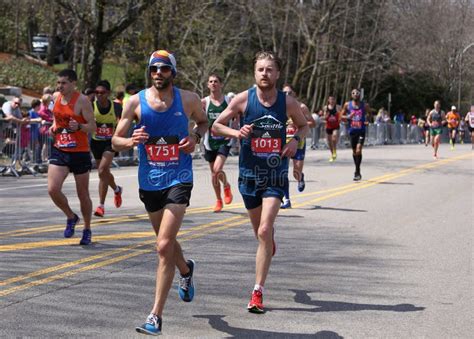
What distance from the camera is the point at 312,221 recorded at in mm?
13914

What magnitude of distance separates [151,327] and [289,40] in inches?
1991

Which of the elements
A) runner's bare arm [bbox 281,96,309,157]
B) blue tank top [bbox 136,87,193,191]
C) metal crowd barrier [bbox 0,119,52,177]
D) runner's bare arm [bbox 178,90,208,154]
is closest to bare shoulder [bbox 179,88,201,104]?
runner's bare arm [bbox 178,90,208,154]

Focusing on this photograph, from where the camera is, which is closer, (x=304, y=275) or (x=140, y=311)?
(x=140, y=311)

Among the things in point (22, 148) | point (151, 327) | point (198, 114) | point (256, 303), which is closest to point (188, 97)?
point (198, 114)

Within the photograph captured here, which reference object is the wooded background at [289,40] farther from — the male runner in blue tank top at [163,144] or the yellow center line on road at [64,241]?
the male runner in blue tank top at [163,144]

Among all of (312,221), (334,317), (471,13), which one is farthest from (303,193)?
(471,13)

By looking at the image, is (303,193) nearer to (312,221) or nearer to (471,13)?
(312,221)

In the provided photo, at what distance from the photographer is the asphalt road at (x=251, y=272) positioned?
23.8 ft

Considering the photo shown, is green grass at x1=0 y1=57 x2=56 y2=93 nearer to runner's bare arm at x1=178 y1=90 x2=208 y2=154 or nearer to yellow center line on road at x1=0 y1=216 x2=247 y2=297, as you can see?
yellow center line on road at x1=0 y1=216 x2=247 y2=297

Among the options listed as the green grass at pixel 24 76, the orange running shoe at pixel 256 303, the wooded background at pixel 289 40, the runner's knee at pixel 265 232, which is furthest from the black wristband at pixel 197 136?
the green grass at pixel 24 76

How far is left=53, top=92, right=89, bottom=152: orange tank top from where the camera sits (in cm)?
1098

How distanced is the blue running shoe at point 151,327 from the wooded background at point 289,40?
23192 millimetres

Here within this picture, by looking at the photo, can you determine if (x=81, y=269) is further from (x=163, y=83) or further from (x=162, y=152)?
(x=163, y=83)

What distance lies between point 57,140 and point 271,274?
9.91ft
